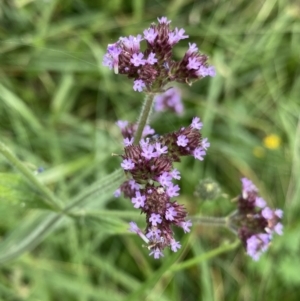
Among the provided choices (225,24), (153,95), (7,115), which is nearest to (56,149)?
(7,115)

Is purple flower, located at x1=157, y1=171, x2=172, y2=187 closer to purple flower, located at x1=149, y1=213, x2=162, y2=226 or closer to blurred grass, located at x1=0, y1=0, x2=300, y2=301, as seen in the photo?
purple flower, located at x1=149, y1=213, x2=162, y2=226

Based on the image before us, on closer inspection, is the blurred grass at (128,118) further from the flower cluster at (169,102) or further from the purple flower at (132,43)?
the purple flower at (132,43)

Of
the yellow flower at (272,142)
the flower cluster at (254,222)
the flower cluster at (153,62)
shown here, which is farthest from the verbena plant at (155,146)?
the yellow flower at (272,142)

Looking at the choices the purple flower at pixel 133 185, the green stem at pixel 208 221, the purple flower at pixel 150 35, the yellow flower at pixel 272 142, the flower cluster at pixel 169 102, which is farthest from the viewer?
the yellow flower at pixel 272 142

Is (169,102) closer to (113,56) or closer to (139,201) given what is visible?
(113,56)

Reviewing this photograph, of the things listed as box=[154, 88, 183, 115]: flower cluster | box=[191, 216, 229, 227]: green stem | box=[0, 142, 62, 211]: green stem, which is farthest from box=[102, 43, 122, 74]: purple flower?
box=[154, 88, 183, 115]: flower cluster

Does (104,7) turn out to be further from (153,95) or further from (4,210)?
(153,95)
